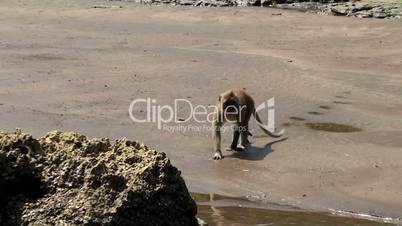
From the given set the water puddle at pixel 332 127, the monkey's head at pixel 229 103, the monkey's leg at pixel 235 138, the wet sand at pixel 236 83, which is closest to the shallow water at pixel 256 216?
the wet sand at pixel 236 83

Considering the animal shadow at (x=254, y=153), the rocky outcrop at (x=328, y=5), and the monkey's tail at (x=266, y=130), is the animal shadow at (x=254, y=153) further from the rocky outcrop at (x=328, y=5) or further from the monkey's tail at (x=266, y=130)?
the rocky outcrop at (x=328, y=5)

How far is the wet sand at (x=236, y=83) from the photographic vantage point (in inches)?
353

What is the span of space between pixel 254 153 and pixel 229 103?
65cm

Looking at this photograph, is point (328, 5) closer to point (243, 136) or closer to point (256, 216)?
point (243, 136)

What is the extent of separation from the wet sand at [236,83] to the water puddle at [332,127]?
106 mm

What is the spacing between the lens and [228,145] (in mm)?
10203

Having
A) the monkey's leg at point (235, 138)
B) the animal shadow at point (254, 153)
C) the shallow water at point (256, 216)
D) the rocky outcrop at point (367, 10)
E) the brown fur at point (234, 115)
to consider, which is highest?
the rocky outcrop at point (367, 10)

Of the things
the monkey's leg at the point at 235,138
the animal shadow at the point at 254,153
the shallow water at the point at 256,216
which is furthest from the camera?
the monkey's leg at the point at 235,138

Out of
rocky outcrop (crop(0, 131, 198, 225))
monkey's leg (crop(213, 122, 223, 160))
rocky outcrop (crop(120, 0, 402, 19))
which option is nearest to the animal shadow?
monkey's leg (crop(213, 122, 223, 160))

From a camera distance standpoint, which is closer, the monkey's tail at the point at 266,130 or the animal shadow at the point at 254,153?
the animal shadow at the point at 254,153

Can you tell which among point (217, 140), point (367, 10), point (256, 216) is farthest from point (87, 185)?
point (367, 10)

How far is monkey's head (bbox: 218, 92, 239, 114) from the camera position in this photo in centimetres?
1001

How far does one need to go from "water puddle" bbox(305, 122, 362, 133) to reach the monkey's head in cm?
125

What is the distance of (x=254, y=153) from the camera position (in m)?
9.92
